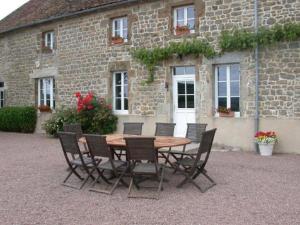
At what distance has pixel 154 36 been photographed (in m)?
11.9

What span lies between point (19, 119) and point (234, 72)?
946 cm

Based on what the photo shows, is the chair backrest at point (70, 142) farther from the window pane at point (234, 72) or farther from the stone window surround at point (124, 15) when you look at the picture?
the stone window surround at point (124, 15)

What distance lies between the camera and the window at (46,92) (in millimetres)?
15375

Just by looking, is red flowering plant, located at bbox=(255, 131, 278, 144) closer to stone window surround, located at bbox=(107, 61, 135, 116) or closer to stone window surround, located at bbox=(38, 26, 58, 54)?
stone window surround, located at bbox=(107, 61, 135, 116)

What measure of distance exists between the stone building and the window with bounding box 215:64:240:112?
0.03 m

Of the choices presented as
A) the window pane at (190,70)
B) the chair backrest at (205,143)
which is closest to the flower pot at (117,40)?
the window pane at (190,70)

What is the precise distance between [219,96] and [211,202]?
617 cm

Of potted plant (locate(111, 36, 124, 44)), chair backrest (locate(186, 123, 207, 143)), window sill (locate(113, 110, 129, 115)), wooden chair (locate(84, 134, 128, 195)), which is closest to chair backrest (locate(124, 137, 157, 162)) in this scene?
wooden chair (locate(84, 134, 128, 195))

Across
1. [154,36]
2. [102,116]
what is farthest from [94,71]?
[154,36]

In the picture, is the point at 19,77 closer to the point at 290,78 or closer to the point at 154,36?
the point at 154,36

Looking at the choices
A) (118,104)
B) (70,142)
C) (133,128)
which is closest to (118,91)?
(118,104)

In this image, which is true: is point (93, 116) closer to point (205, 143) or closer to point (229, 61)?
point (229, 61)

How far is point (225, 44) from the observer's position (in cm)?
1031

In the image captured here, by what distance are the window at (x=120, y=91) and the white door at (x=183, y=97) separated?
6.50 ft
